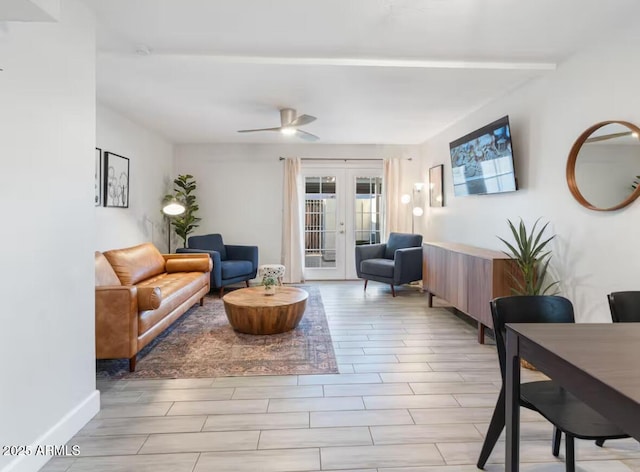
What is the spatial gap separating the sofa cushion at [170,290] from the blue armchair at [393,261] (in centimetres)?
236

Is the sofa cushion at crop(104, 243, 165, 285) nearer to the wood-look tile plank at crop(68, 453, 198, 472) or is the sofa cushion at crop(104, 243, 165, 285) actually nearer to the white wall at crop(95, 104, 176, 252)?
the white wall at crop(95, 104, 176, 252)

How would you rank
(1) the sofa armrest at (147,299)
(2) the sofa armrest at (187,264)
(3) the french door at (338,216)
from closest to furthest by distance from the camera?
1. (1) the sofa armrest at (147,299)
2. (2) the sofa armrest at (187,264)
3. (3) the french door at (338,216)

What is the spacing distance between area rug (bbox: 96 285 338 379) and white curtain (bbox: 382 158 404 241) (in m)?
2.93

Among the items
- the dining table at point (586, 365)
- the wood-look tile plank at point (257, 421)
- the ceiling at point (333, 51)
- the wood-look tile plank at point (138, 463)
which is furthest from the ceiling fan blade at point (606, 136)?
the wood-look tile plank at point (138, 463)

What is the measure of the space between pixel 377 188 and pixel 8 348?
5.69 metres

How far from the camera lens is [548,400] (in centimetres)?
149

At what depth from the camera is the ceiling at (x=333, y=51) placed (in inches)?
86.6

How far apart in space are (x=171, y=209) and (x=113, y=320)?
2.55 m

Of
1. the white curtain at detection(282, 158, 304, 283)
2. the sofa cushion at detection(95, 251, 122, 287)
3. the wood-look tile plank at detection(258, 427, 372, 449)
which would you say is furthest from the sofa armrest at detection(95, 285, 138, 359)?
the white curtain at detection(282, 158, 304, 283)

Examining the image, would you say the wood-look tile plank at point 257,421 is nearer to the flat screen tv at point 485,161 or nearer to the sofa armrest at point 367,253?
the flat screen tv at point 485,161

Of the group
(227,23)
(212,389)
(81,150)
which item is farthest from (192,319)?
(227,23)

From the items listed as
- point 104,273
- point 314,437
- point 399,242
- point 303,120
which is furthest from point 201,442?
point 399,242

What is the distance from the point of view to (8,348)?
1.53m

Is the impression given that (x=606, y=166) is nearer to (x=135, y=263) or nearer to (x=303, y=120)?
(x=303, y=120)
